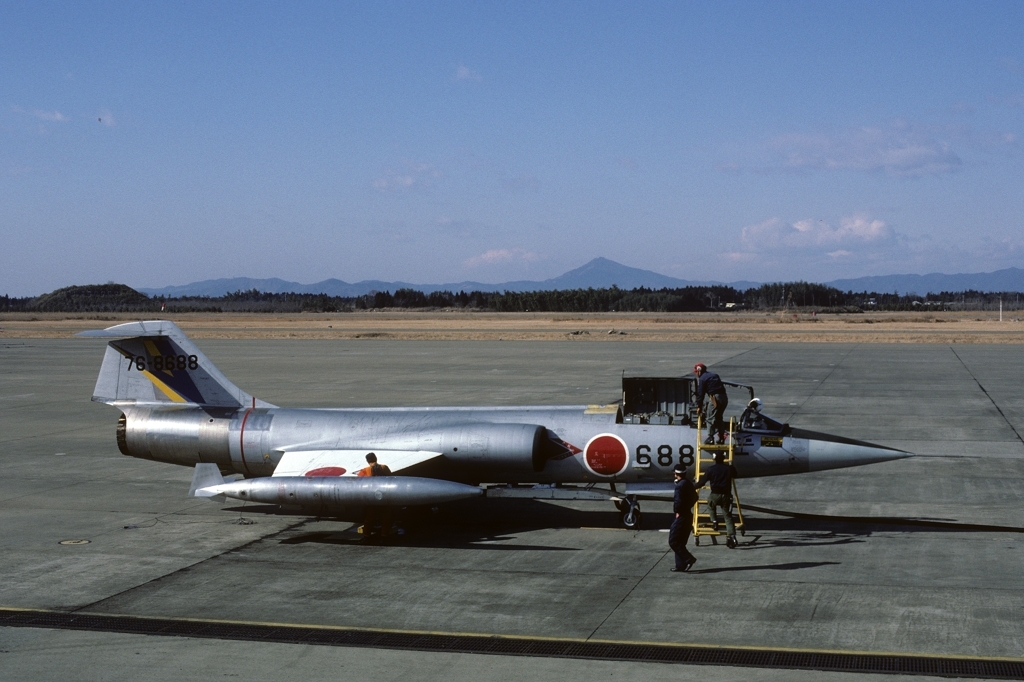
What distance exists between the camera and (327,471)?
59.5ft

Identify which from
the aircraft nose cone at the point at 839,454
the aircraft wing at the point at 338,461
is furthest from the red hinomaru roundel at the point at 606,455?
the aircraft nose cone at the point at 839,454

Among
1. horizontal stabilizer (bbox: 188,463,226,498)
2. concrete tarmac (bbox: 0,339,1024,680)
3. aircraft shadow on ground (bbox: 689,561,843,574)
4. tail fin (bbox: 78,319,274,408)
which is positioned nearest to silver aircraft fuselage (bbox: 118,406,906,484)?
tail fin (bbox: 78,319,274,408)

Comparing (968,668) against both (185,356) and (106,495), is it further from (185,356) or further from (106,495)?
(106,495)

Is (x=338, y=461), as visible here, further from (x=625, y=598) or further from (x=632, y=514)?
(x=625, y=598)

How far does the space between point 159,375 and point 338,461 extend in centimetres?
458

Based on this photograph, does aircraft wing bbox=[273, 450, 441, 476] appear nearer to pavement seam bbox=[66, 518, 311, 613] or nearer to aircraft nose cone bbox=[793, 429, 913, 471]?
pavement seam bbox=[66, 518, 311, 613]

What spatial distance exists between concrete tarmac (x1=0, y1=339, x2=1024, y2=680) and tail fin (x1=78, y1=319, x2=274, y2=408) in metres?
2.28

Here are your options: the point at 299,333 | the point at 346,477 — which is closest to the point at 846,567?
the point at 346,477

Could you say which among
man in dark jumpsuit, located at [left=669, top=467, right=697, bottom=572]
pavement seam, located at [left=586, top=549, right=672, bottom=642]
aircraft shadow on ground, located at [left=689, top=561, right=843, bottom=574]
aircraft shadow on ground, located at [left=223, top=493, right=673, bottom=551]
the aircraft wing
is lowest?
aircraft shadow on ground, located at [left=223, top=493, right=673, bottom=551]

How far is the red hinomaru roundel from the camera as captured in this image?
711 inches

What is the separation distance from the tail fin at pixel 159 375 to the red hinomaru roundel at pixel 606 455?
23.0 ft

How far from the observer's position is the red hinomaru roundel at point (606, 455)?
1805 centimetres

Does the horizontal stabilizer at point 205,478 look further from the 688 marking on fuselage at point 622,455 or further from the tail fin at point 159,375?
the 688 marking on fuselage at point 622,455

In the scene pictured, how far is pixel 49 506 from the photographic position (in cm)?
2067
